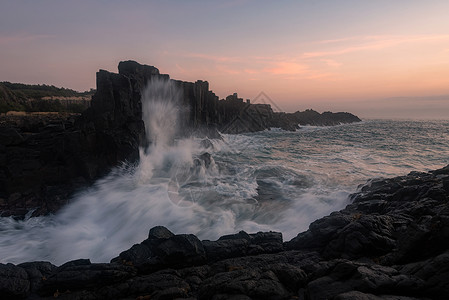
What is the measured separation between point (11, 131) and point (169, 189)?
39.2ft

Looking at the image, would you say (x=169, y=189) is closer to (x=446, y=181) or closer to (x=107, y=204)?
(x=107, y=204)

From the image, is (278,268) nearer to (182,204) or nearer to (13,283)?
(13,283)

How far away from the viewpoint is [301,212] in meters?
14.2

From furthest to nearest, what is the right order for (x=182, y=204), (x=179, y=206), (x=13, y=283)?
(x=182, y=204), (x=179, y=206), (x=13, y=283)

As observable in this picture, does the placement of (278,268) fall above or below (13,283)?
above

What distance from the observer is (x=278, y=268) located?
6.48m

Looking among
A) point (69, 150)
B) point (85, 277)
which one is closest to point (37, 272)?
point (85, 277)

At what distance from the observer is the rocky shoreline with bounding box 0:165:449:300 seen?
5214 mm

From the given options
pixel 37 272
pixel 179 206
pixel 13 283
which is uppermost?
pixel 13 283

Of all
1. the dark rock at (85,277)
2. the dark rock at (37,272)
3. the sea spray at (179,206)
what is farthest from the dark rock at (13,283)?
the sea spray at (179,206)

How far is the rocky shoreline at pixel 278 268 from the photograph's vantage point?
17.1 ft

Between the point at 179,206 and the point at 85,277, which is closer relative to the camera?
the point at 85,277

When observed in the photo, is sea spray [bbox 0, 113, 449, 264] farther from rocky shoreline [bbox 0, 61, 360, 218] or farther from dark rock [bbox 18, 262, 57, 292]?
dark rock [bbox 18, 262, 57, 292]

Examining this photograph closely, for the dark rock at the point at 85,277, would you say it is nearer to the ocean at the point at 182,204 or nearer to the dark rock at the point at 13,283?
the dark rock at the point at 13,283
